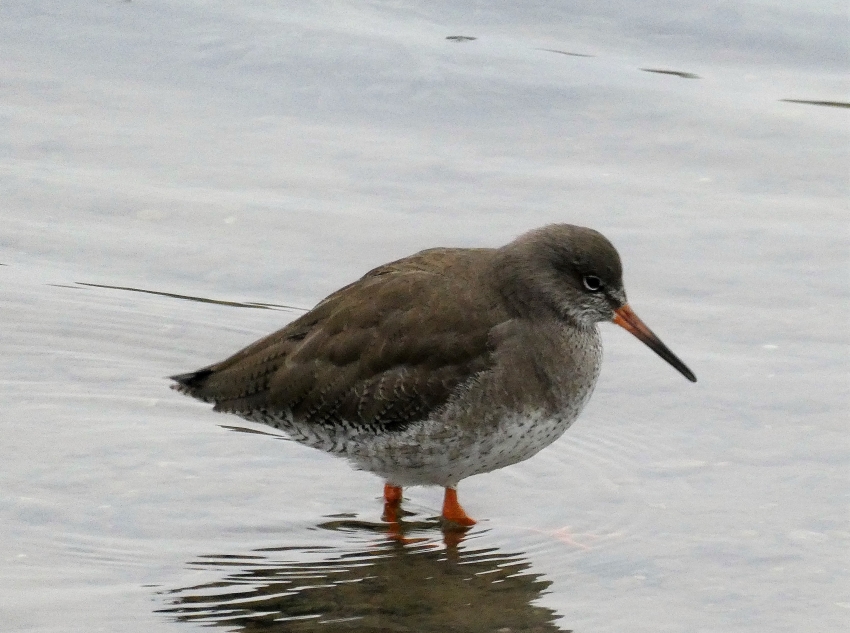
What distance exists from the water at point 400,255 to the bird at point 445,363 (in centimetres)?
41

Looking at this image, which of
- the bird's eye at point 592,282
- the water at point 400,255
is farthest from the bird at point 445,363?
the water at point 400,255

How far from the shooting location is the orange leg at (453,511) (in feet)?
26.2

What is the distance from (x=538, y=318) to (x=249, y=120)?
5527 mm

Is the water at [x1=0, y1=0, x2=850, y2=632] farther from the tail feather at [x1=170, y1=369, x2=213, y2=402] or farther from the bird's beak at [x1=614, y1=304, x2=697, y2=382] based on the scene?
the bird's beak at [x1=614, y1=304, x2=697, y2=382]

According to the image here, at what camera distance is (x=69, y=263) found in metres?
10.5

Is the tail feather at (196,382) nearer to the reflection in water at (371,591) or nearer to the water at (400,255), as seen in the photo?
the water at (400,255)

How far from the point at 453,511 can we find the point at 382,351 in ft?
3.21

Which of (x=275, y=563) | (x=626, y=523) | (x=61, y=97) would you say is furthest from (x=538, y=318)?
(x=61, y=97)

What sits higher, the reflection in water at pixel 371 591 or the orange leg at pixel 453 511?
the orange leg at pixel 453 511

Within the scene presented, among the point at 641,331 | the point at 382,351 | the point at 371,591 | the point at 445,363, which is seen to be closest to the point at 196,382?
the point at 382,351

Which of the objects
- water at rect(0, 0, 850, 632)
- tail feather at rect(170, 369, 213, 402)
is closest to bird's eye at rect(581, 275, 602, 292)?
water at rect(0, 0, 850, 632)

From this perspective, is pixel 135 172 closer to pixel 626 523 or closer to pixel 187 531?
pixel 187 531

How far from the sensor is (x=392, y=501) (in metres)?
8.35

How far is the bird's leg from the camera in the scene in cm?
825
